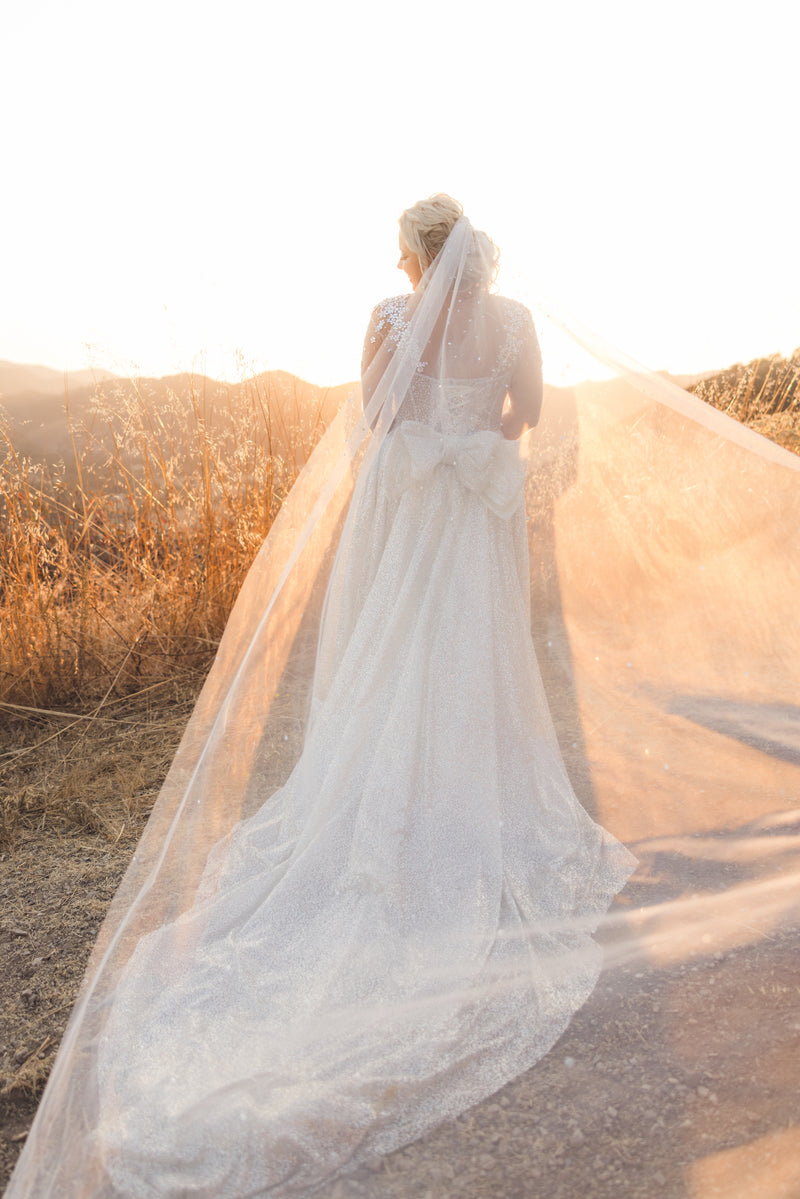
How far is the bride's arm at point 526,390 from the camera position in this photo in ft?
7.45

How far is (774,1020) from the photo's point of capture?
1593 mm

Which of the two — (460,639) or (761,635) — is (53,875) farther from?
(761,635)

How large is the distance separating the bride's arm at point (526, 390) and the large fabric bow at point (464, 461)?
68mm

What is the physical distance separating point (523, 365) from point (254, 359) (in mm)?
2278

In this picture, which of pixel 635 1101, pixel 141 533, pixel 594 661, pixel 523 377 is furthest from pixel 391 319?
pixel 141 533

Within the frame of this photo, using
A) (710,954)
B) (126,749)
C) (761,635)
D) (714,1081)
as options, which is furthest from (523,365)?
(126,749)

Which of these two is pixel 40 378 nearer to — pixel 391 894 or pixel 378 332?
pixel 378 332

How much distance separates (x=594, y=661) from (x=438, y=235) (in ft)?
4.30

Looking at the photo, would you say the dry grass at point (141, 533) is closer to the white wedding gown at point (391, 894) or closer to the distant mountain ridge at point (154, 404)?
the distant mountain ridge at point (154, 404)

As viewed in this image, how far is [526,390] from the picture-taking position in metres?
2.30

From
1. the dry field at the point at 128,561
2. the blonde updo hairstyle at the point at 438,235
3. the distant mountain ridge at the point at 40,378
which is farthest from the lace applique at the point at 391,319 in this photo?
the distant mountain ridge at the point at 40,378

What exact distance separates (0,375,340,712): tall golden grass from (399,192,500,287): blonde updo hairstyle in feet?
6.41

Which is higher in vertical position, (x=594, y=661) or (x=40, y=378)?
(x=40, y=378)

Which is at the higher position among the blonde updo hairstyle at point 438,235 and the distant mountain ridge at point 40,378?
the blonde updo hairstyle at point 438,235
